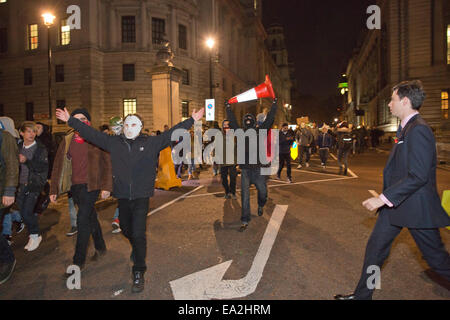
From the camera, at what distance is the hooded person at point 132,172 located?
12.3 feet

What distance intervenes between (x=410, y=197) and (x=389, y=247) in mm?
508

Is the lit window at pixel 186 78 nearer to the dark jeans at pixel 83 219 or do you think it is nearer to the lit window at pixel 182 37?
the lit window at pixel 182 37

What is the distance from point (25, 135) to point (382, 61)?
4780 cm

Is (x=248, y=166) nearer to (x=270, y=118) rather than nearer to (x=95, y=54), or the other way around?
(x=270, y=118)

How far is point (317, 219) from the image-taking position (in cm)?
645

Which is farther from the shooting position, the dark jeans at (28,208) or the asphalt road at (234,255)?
the dark jeans at (28,208)

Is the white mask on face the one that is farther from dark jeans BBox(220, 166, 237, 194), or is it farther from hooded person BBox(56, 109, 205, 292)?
dark jeans BBox(220, 166, 237, 194)

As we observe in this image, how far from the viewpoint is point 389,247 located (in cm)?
303

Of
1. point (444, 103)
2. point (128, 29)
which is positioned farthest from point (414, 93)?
point (444, 103)

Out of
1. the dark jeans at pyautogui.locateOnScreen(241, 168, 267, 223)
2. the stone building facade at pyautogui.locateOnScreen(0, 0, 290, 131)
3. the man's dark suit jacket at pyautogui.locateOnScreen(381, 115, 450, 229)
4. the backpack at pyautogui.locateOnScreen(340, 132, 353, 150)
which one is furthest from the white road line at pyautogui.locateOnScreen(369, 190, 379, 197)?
the stone building facade at pyautogui.locateOnScreen(0, 0, 290, 131)

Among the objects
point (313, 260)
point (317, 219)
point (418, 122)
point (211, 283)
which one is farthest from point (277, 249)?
point (418, 122)

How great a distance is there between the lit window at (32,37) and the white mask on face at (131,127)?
123ft

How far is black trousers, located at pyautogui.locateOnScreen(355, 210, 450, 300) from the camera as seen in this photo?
2867 mm

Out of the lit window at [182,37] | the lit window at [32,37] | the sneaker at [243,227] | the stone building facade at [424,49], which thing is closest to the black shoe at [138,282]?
the sneaker at [243,227]
